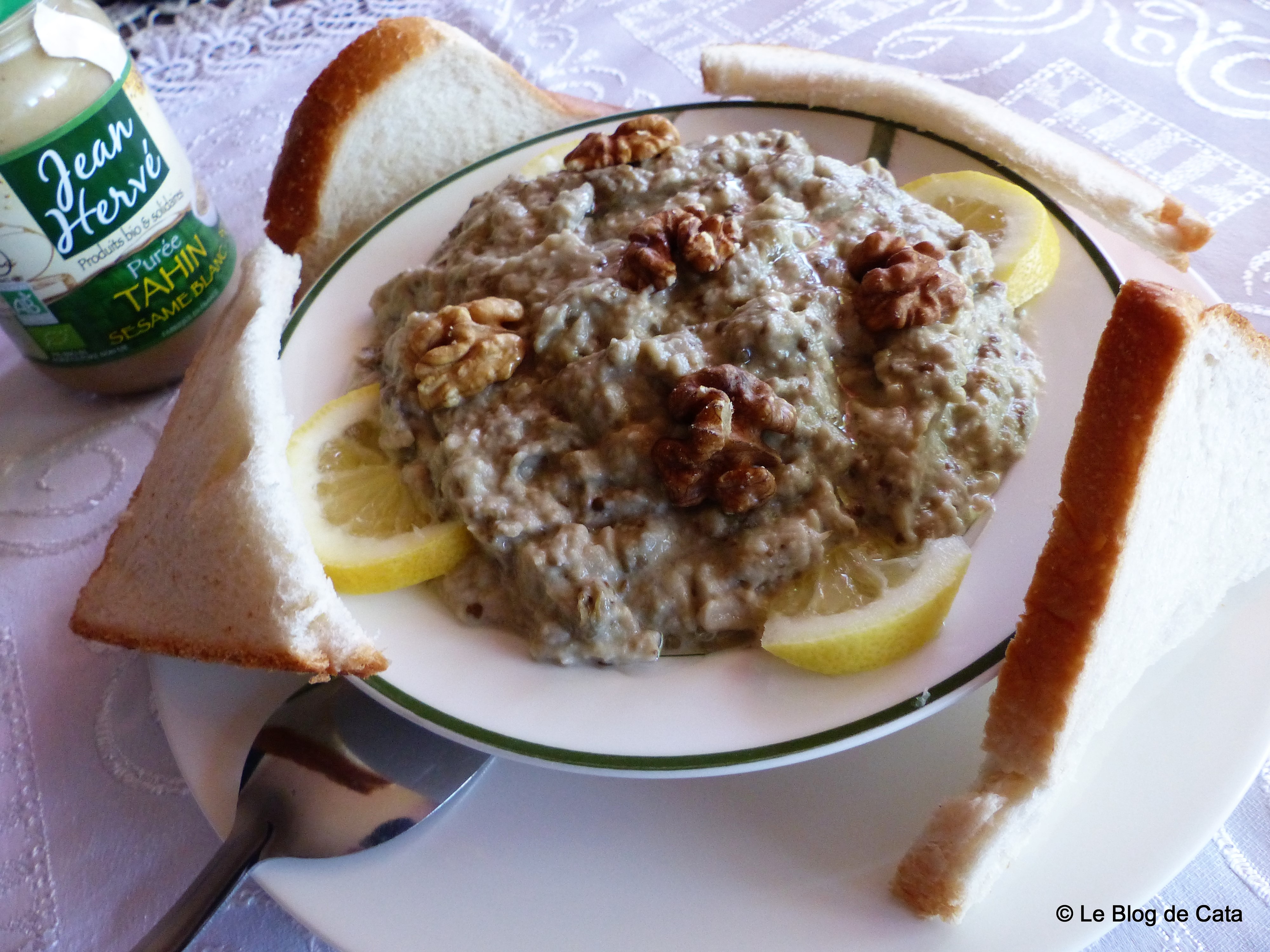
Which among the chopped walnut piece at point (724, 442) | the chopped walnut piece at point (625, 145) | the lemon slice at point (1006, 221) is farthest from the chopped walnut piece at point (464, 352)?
the lemon slice at point (1006, 221)

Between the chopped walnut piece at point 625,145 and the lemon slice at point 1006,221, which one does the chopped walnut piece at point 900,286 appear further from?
the chopped walnut piece at point 625,145

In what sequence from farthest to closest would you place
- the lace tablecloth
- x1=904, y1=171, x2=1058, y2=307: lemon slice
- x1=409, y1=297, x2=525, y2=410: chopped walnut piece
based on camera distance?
x1=904, y1=171, x2=1058, y2=307: lemon slice
x1=409, y1=297, x2=525, y2=410: chopped walnut piece
the lace tablecloth

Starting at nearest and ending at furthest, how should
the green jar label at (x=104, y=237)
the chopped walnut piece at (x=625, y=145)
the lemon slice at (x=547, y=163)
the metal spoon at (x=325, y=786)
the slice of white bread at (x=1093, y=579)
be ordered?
the slice of white bread at (x=1093, y=579) < the metal spoon at (x=325, y=786) < the green jar label at (x=104, y=237) < the chopped walnut piece at (x=625, y=145) < the lemon slice at (x=547, y=163)

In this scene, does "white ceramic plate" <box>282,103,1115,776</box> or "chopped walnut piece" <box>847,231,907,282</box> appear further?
"chopped walnut piece" <box>847,231,907,282</box>

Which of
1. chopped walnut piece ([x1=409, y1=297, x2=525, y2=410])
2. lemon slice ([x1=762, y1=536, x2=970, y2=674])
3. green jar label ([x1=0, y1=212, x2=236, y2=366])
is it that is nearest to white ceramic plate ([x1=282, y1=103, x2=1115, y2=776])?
lemon slice ([x1=762, y1=536, x2=970, y2=674])

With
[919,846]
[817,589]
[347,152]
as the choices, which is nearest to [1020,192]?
[817,589]

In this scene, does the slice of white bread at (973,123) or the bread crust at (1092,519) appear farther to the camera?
the slice of white bread at (973,123)

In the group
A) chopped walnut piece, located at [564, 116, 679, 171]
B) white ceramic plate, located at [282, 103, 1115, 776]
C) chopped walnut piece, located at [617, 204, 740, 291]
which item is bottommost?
white ceramic plate, located at [282, 103, 1115, 776]

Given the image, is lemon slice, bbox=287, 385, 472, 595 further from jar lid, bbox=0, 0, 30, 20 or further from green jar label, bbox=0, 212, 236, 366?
jar lid, bbox=0, 0, 30, 20
